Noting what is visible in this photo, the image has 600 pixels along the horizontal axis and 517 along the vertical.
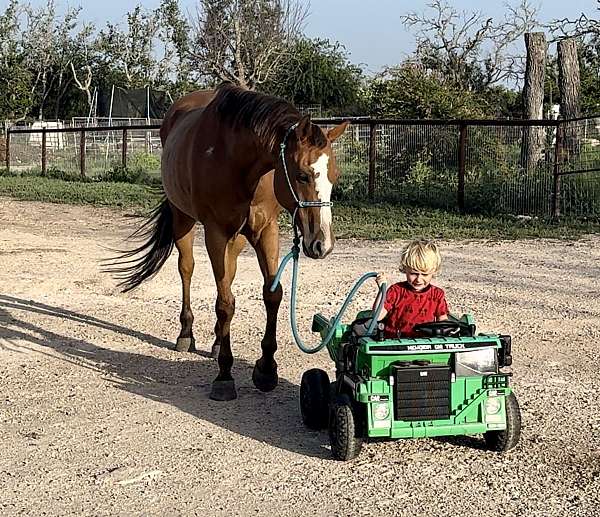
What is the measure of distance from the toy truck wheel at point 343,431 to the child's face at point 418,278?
645 millimetres

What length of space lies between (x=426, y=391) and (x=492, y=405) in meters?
0.32

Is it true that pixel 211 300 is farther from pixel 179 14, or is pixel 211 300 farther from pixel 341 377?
pixel 179 14

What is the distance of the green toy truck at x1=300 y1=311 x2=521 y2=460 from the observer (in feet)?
12.0

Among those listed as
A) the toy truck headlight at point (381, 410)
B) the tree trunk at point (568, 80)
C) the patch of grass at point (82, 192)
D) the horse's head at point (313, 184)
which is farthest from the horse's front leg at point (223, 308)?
the tree trunk at point (568, 80)

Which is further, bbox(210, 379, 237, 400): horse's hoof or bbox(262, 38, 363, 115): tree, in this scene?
bbox(262, 38, 363, 115): tree

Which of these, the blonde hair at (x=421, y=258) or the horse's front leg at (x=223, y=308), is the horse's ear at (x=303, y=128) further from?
the horse's front leg at (x=223, y=308)

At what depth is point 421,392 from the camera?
3.70m

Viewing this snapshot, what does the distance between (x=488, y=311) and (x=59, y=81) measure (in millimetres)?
50511

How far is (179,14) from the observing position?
182 feet

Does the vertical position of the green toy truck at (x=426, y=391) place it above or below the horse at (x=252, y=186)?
below

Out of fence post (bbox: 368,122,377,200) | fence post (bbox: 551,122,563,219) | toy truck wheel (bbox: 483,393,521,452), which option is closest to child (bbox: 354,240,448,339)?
toy truck wheel (bbox: 483,393,521,452)

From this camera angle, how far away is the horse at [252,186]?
407cm

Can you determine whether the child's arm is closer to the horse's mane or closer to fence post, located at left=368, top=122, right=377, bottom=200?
the horse's mane

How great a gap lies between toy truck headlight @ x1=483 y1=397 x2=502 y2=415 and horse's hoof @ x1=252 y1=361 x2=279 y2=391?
1.55 metres
